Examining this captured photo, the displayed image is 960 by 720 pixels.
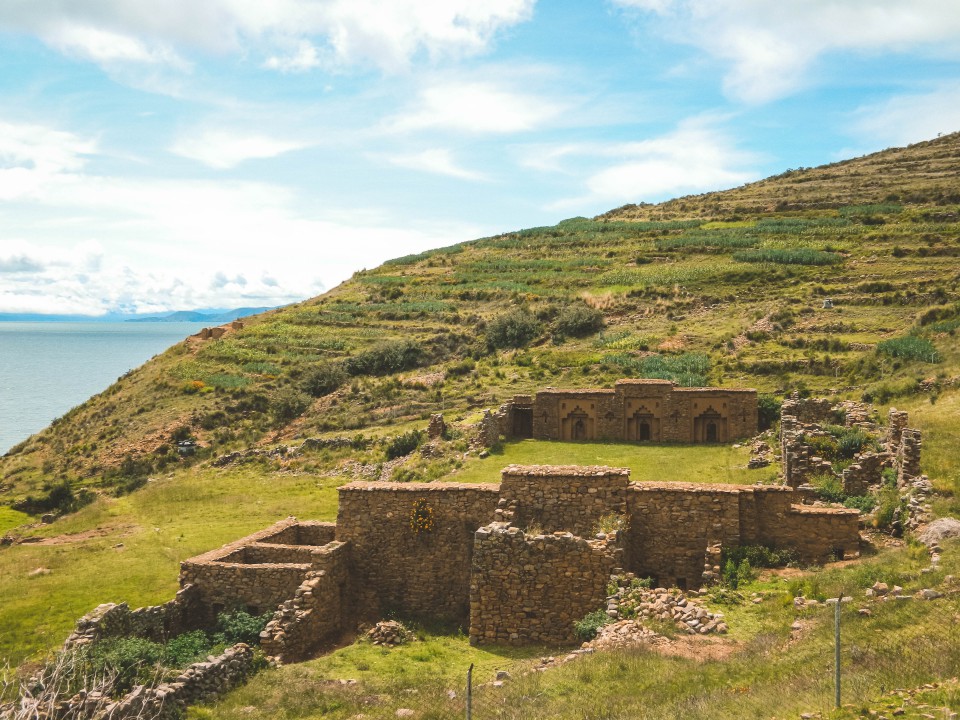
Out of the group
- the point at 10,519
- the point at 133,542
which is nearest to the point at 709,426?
the point at 133,542

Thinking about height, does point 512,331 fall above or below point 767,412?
above

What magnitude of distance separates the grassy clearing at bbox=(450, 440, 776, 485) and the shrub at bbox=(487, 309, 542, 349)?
25593 mm

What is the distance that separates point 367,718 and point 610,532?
17.1 ft

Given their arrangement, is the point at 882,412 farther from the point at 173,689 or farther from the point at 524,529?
the point at 173,689

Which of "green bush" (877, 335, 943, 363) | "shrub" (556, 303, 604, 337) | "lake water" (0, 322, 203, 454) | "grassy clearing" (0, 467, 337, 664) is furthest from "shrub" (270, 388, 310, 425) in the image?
"green bush" (877, 335, 943, 363)

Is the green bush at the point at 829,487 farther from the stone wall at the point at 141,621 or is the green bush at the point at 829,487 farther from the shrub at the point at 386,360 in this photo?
the shrub at the point at 386,360

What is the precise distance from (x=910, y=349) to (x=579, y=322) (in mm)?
25138

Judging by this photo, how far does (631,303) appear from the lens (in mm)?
62250

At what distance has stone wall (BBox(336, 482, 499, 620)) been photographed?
48.9 feet

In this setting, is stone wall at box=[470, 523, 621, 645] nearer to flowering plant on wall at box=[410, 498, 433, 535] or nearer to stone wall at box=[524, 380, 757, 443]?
flowering plant on wall at box=[410, 498, 433, 535]

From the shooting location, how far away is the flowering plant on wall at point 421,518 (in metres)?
15.0

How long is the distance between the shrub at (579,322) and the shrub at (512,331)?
1.89 metres

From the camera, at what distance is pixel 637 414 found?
105 ft

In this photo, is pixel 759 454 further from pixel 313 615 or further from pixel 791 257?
pixel 791 257
